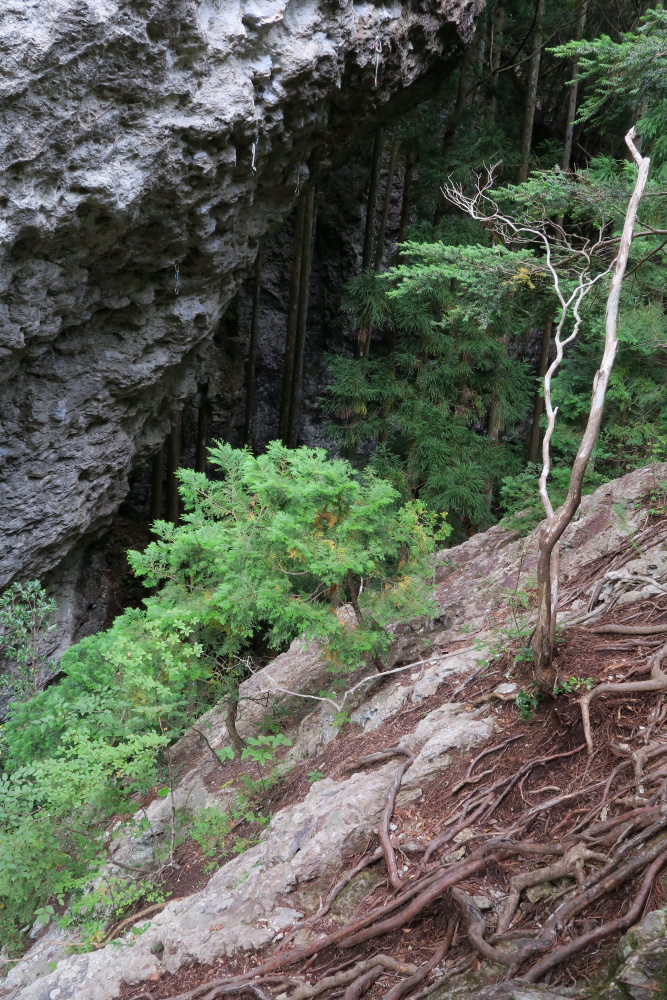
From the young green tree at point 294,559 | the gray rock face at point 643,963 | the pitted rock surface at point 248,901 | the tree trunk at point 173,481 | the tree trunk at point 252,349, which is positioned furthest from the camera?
the tree trunk at point 252,349

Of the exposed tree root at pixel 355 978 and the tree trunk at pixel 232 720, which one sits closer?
the exposed tree root at pixel 355 978

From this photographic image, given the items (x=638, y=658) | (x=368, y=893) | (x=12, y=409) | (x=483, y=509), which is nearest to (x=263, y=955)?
(x=368, y=893)

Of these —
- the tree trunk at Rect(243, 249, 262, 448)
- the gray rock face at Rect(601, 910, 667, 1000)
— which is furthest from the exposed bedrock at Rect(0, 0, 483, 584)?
the gray rock face at Rect(601, 910, 667, 1000)

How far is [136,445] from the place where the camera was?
929cm

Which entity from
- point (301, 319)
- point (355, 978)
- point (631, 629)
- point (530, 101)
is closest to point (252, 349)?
point (301, 319)

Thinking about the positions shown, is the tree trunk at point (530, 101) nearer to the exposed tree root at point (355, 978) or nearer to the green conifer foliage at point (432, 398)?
the green conifer foliage at point (432, 398)

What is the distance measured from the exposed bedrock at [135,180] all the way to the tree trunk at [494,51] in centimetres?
238

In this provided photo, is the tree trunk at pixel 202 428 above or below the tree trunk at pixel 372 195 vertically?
below

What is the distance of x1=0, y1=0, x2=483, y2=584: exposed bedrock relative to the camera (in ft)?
17.2

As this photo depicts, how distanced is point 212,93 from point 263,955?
6656mm

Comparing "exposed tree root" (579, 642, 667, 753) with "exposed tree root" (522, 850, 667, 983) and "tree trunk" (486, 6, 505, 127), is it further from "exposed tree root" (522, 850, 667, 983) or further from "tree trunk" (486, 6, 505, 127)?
"tree trunk" (486, 6, 505, 127)

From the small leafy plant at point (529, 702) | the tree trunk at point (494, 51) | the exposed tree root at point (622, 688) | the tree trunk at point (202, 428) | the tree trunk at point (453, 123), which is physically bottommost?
the tree trunk at point (202, 428)

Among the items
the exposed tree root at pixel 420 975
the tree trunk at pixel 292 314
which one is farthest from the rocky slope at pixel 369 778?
the tree trunk at pixel 292 314

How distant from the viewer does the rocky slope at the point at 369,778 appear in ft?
9.96
